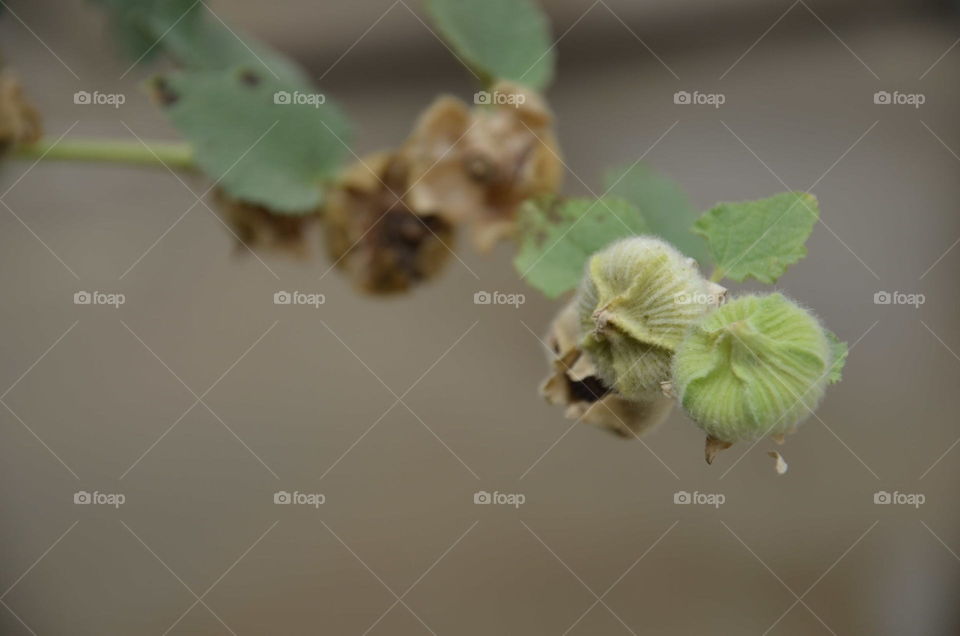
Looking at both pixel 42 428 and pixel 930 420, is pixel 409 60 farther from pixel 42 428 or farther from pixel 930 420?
pixel 930 420

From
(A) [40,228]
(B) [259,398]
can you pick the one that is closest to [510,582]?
(B) [259,398]

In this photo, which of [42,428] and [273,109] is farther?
[42,428]
